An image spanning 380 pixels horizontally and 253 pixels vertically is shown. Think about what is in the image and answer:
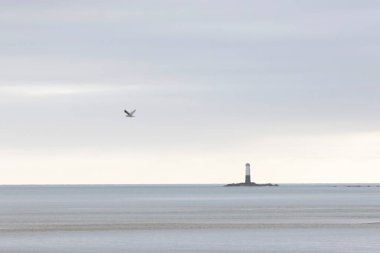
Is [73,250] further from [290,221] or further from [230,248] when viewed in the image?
[290,221]

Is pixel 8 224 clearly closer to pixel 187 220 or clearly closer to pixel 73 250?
pixel 187 220

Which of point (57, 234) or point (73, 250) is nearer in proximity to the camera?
point (73, 250)

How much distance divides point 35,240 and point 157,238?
9275 millimetres

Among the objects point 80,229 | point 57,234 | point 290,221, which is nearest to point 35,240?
point 57,234

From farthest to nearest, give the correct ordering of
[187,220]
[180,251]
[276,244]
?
[187,220] < [276,244] < [180,251]

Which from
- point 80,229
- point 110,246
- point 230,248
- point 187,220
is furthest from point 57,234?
point 187,220

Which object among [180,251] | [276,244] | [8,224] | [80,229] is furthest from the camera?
[8,224]

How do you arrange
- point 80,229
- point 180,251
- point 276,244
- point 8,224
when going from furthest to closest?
point 8,224, point 80,229, point 276,244, point 180,251

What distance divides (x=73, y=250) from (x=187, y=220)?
156ft

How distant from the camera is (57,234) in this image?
101500 millimetres

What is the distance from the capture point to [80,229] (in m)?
109

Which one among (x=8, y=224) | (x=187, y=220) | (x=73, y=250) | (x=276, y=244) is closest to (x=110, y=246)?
(x=73, y=250)

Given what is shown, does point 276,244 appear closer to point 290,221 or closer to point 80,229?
point 80,229

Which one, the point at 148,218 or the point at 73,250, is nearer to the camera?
the point at 73,250
